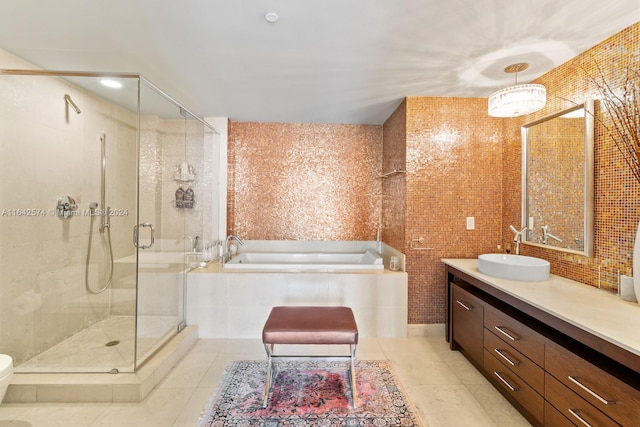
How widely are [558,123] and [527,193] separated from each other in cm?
60

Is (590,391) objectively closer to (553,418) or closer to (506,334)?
(553,418)

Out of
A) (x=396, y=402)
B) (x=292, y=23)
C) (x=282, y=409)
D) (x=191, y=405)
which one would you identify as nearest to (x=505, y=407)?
(x=396, y=402)

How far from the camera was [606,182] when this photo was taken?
1.79 meters

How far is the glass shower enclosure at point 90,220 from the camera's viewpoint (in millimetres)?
2041

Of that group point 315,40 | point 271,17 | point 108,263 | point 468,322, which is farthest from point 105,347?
point 468,322

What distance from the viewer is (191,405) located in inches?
71.1

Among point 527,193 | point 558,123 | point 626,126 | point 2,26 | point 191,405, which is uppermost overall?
point 2,26

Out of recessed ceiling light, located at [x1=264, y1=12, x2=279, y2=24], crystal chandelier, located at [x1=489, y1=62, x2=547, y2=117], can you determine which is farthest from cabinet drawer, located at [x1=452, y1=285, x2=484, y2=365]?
recessed ceiling light, located at [x1=264, y1=12, x2=279, y2=24]

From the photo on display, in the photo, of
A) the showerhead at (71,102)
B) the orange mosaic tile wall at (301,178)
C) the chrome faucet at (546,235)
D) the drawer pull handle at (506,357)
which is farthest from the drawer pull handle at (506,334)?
Answer: the showerhead at (71,102)

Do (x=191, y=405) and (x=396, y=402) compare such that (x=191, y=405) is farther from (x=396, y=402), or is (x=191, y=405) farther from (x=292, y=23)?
(x=292, y=23)

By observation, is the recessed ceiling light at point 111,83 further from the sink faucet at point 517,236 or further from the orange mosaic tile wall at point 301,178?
the sink faucet at point 517,236

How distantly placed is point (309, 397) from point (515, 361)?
4.28 feet

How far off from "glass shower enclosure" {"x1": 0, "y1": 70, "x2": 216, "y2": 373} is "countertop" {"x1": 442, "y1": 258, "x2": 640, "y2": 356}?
262 cm

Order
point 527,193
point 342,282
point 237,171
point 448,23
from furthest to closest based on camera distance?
point 237,171
point 342,282
point 527,193
point 448,23
